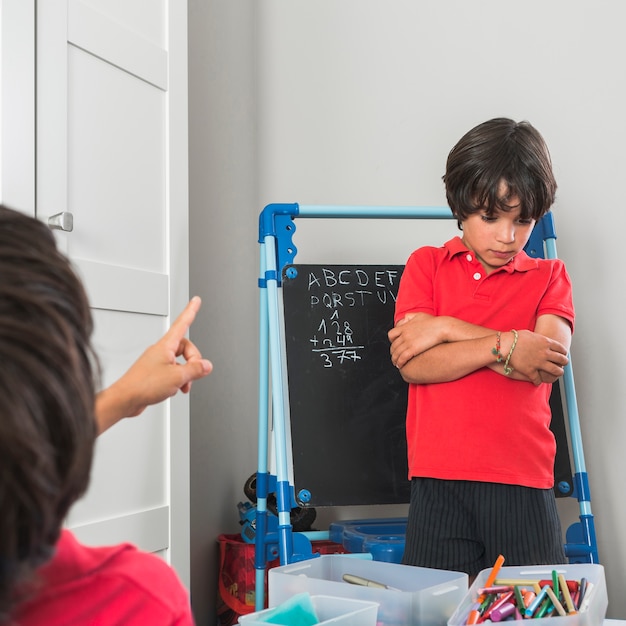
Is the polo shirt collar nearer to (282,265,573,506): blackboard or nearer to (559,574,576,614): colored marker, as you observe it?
(282,265,573,506): blackboard

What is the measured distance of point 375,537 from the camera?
199 cm

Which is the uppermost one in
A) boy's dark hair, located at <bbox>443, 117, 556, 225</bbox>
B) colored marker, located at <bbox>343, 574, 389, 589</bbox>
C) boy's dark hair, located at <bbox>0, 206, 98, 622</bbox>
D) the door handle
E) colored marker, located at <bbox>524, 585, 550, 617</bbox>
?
boy's dark hair, located at <bbox>443, 117, 556, 225</bbox>

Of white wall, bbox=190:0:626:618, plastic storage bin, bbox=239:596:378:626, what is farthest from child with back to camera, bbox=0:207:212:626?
white wall, bbox=190:0:626:618

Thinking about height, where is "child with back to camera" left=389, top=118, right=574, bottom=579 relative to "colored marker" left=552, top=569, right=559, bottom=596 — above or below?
above

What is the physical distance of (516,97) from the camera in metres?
2.32

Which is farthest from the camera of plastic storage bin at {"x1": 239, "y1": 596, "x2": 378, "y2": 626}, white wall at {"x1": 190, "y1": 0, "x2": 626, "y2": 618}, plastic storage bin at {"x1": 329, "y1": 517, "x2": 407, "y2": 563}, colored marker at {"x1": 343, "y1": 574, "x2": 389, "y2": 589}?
white wall at {"x1": 190, "y1": 0, "x2": 626, "y2": 618}

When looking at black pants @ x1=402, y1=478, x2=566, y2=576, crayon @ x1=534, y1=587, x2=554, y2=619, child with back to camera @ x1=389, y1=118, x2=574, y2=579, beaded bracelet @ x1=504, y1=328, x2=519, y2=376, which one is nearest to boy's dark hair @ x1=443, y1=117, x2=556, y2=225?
child with back to camera @ x1=389, y1=118, x2=574, y2=579

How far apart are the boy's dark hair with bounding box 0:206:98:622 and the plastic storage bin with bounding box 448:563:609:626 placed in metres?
0.73

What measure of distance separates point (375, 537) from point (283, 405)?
0.40 m

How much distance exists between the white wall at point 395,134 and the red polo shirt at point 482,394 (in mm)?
636

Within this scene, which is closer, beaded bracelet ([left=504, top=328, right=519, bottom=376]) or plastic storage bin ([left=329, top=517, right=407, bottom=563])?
beaded bracelet ([left=504, top=328, right=519, bottom=376])

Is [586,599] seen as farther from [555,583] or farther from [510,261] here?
[510,261]

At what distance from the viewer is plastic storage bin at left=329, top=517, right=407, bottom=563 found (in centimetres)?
191

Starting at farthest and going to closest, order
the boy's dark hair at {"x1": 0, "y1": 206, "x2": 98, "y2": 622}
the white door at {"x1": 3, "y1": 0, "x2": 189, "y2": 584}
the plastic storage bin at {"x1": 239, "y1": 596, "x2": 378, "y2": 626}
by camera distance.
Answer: the white door at {"x1": 3, "y1": 0, "x2": 189, "y2": 584} < the plastic storage bin at {"x1": 239, "y1": 596, "x2": 378, "y2": 626} < the boy's dark hair at {"x1": 0, "y1": 206, "x2": 98, "y2": 622}
